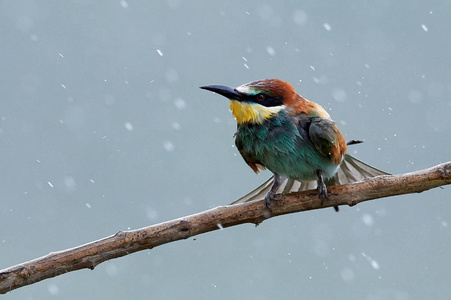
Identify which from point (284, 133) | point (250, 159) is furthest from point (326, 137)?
point (250, 159)

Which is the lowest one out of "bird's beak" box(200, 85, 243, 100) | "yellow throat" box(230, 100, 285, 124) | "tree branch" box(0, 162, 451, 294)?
"tree branch" box(0, 162, 451, 294)

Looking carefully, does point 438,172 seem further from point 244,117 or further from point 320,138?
point 244,117

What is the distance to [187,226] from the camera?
100 inches

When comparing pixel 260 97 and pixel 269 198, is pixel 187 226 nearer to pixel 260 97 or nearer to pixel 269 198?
pixel 269 198

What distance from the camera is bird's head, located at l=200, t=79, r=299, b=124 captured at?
271 cm

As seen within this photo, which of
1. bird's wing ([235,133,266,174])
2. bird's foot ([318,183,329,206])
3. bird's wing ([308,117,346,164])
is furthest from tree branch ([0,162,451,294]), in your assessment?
bird's wing ([235,133,266,174])

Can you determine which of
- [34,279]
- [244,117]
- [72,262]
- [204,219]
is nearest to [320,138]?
[244,117]

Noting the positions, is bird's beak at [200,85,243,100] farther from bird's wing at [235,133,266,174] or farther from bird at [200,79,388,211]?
bird's wing at [235,133,266,174]

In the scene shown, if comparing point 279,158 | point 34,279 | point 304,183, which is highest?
point 279,158

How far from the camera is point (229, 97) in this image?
2.74 metres

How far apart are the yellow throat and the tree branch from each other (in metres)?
0.38

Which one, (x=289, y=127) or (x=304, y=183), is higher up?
(x=289, y=127)

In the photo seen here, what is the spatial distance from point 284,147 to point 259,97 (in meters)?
0.26

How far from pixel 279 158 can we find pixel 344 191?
34cm
